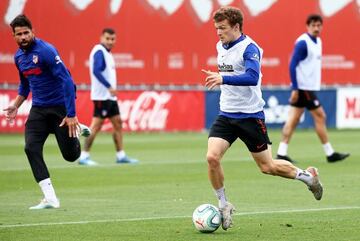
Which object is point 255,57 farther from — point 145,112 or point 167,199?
point 145,112

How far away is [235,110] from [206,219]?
1.41 meters

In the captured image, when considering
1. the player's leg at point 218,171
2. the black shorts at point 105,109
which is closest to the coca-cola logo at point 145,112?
the black shorts at point 105,109

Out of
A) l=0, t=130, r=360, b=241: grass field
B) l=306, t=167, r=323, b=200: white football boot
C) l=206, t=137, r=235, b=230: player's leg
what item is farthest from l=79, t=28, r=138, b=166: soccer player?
l=206, t=137, r=235, b=230: player's leg

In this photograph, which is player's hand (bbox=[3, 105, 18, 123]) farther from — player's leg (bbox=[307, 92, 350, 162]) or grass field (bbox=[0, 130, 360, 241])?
player's leg (bbox=[307, 92, 350, 162])

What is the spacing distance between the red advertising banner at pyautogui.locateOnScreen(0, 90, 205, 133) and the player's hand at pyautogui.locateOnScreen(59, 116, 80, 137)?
1688 cm

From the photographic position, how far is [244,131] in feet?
39.5

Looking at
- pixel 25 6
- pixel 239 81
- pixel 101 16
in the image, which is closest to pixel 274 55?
pixel 101 16

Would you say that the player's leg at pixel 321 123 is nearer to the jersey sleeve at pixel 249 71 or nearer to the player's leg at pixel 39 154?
the player's leg at pixel 39 154

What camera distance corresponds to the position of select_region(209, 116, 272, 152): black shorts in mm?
12016

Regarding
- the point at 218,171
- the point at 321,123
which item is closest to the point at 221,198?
the point at 218,171

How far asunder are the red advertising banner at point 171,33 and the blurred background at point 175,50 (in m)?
0.03

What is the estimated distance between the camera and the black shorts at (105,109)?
834 inches

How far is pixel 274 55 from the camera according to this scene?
117ft

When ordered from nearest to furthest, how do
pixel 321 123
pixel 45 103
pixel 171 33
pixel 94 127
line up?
pixel 45 103, pixel 321 123, pixel 94 127, pixel 171 33
